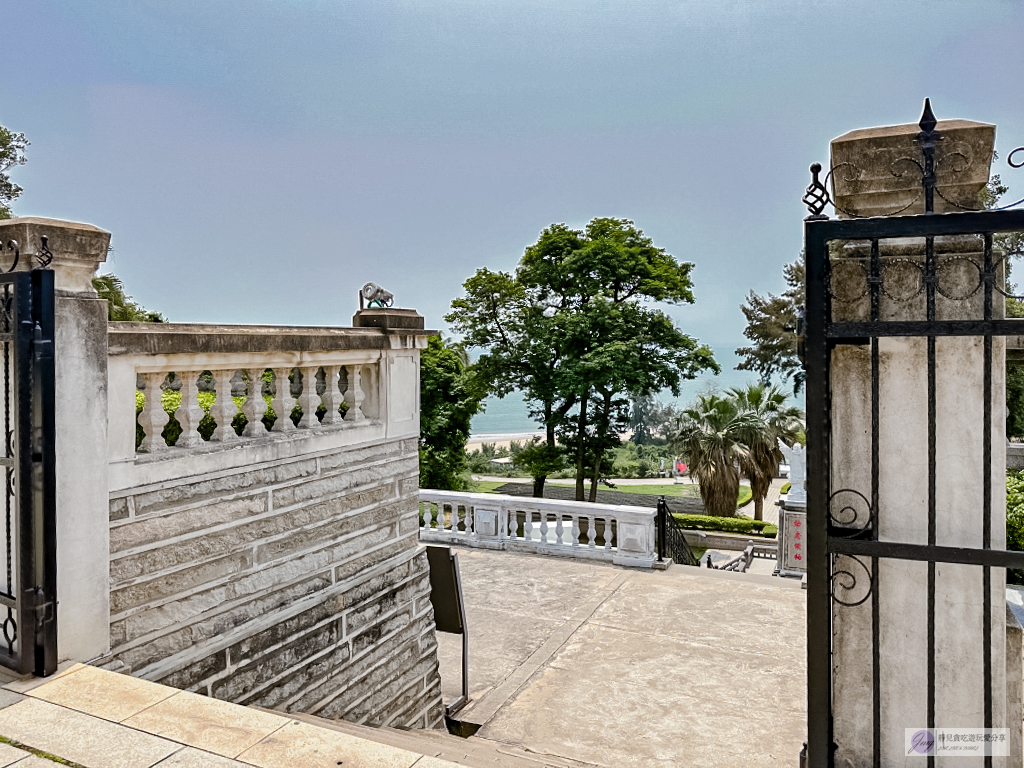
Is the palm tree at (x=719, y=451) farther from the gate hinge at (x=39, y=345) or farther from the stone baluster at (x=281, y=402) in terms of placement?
the gate hinge at (x=39, y=345)

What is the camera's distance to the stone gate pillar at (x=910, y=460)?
6.84 feet

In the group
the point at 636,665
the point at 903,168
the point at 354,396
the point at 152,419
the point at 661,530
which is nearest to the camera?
the point at 903,168

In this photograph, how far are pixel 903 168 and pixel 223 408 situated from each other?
10.6ft

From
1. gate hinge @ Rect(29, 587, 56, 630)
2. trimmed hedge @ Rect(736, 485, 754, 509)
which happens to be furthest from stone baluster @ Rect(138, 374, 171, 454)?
trimmed hedge @ Rect(736, 485, 754, 509)

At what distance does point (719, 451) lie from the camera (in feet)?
67.1

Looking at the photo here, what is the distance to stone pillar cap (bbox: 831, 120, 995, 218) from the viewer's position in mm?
2055

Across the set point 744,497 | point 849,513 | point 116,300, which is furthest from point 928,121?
point 744,497

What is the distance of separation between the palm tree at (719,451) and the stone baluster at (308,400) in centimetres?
1776

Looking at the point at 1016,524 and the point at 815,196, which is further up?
the point at 815,196

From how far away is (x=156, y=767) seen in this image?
2.28m

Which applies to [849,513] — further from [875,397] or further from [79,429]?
[79,429]

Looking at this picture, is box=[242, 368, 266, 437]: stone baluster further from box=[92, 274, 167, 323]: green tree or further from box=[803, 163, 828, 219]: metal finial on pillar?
box=[92, 274, 167, 323]: green tree

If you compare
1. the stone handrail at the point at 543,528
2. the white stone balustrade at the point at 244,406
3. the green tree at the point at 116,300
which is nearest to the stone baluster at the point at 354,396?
the white stone balustrade at the point at 244,406

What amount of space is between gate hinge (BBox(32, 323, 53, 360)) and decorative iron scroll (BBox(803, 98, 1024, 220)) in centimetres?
283
